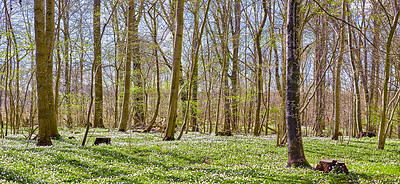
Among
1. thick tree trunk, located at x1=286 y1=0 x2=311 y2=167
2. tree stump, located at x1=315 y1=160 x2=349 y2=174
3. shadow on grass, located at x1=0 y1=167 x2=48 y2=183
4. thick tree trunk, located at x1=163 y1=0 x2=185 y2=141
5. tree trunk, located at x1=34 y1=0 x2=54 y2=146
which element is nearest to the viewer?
shadow on grass, located at x1=0 y1=167 x2=48 y2=183

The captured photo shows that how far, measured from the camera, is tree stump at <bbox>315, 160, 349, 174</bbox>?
857 centimetres

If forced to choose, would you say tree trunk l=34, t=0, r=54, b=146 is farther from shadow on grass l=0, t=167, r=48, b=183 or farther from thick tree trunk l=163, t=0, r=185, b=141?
thick tree trunk l=163, t=0, r=185, b=141

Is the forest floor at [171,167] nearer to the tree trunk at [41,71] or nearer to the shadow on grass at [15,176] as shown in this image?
the shadow on grass at [15,176]

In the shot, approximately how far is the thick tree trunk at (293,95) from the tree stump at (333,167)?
1.50ft

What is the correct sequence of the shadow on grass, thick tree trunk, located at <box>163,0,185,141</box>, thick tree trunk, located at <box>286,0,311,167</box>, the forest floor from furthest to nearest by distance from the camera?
thick tree trunk, located at <box>163,0,185,141</box>, thick tree trunk, located at <box>286,0,311,167</box>, the forest floor, the shadow on grass

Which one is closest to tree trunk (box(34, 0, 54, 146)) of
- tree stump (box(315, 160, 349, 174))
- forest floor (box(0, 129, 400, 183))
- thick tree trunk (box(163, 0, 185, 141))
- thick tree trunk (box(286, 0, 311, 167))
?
forest floor (box(0, 129, 400, 183))

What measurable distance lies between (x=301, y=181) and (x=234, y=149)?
6809mm

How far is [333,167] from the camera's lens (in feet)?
28.4

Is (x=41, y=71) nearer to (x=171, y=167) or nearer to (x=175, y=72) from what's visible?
(x=175, y=72)

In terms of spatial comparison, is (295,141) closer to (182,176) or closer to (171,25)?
(182,176)

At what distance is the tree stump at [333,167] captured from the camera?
28.1ft

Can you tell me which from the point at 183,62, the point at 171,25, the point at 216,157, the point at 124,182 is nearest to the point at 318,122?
the point at 183,62

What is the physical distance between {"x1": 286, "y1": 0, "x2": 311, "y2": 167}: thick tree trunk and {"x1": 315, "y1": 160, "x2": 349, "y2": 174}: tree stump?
457 mm

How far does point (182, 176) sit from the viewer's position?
8.07m
